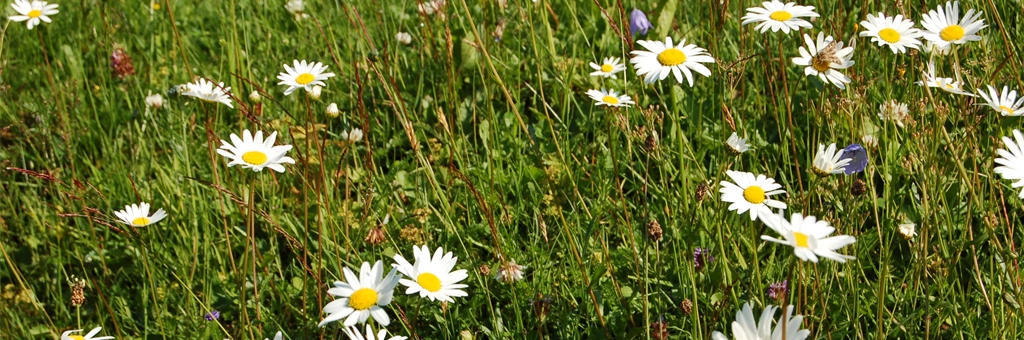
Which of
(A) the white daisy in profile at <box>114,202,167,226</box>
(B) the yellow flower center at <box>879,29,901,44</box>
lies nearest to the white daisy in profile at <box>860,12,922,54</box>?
(B) the yellow flower center at <box>879,29,901,44</box>

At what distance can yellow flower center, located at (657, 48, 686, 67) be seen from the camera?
1.54m

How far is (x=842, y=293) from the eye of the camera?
1568mm

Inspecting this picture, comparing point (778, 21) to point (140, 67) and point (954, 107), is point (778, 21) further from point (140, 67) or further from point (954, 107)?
point (140, 67)

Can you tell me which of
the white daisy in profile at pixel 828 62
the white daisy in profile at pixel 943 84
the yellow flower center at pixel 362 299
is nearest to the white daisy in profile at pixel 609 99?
the white daisy in profile at pixel 828 62

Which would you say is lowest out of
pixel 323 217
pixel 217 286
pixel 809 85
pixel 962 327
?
pixel 962 327

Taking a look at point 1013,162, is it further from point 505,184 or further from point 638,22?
point 638,22

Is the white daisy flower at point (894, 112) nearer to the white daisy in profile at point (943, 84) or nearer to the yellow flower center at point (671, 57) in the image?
the white daisy in profile at point (943, 84)

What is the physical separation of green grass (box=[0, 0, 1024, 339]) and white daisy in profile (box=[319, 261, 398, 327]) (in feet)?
0.72

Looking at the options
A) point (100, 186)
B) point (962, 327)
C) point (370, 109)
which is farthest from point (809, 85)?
point (100, 186)

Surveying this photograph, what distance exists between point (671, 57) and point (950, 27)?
55 cm

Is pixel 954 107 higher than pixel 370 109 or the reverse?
the reverse

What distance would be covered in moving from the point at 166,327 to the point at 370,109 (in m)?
0.97

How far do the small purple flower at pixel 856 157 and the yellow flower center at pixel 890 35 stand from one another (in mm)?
227

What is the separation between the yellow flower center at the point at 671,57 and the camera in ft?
5.06
